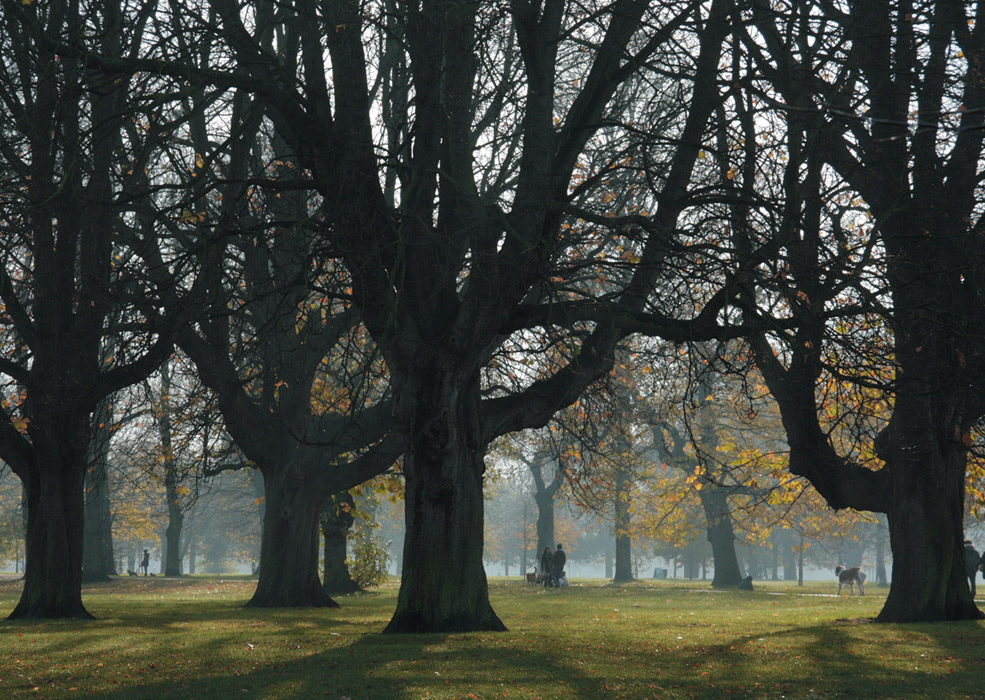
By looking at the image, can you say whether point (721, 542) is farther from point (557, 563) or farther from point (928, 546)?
point (928, 546)

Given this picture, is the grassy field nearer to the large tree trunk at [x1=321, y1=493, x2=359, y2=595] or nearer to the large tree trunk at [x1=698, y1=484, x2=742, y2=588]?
the large tree trunk at [x1=321, y1=493, x2=359, y2=595]

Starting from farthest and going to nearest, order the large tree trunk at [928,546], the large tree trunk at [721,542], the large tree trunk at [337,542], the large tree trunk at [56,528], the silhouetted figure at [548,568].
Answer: the large tree trunk at [721,542] → the silhouetted figure at [548,568] → the large tree trunk at [337,542] → the large tree trunk at [56,528] → the large tree trunk at [928,546]

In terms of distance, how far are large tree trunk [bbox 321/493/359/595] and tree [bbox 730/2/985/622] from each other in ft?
44.8

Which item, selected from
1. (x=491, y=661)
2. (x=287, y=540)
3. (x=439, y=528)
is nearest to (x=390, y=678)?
(x=491, y=661)

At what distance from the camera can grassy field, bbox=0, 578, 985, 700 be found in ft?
24.8

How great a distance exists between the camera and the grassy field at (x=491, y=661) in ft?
24.8

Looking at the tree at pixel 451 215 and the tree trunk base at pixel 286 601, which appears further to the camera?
the tree trunk base at pixel 286 601

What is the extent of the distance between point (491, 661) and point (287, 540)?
1077cm

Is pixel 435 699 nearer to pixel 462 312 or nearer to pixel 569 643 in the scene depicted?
pixel 569 643

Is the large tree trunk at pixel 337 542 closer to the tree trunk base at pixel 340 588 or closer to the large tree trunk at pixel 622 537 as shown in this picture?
the tree trunk base at pixel 340 588

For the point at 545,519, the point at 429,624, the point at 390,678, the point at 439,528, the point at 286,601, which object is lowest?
the point at 286,601

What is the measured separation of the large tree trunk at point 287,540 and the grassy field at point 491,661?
4.21m

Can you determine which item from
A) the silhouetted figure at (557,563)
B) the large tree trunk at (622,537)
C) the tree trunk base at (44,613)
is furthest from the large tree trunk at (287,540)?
the large tree trunk at (622,537)

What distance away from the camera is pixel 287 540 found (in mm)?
18750
